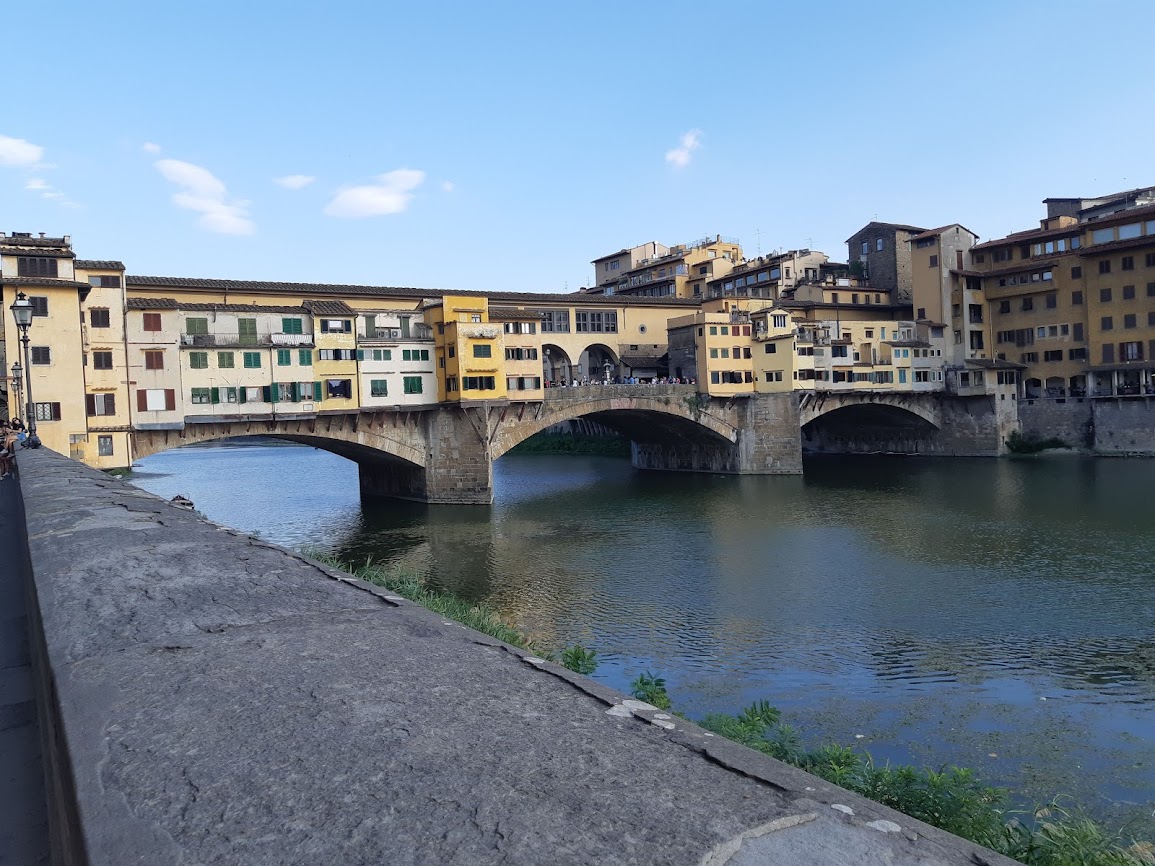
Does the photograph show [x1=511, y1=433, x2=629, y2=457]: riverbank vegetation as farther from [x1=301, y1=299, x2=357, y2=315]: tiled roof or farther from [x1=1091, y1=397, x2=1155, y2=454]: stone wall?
[x1=301, y1=299, x2=357, y2=315]: tiled roof

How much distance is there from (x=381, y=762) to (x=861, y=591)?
21.7 metres

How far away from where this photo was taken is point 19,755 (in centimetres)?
312

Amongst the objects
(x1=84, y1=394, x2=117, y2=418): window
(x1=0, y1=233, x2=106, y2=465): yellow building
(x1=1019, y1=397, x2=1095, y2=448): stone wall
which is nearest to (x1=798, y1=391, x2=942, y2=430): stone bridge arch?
(x1=1019, y1=397, x2=1095, y2=448): stone wall

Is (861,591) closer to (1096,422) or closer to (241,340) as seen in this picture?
(241,340)

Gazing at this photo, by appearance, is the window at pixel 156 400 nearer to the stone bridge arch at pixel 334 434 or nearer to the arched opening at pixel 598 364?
the stone bridge arch at pixel 334 434

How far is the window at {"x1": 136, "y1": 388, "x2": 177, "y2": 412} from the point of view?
33.0m

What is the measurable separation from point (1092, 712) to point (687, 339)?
4005 cm

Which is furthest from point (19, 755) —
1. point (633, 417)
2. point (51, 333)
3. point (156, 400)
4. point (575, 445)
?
point (575, 445)

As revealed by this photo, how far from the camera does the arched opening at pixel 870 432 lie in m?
61.2

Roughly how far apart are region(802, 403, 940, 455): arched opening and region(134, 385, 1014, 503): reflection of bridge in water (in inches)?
3.3

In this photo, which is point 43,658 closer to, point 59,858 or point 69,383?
point 59,858

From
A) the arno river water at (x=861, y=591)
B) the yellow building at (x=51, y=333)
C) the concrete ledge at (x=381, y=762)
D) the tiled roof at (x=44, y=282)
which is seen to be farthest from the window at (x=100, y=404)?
the concrete ledge at (x=381, y=762)

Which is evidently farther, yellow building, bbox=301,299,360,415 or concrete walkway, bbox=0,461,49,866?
yellow building, bbox=301,299,360,415

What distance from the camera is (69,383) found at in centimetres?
2972
